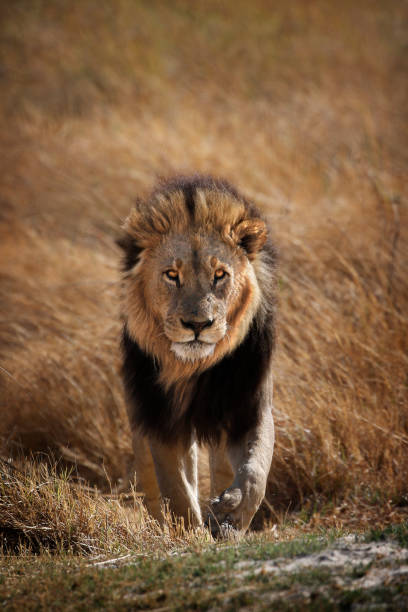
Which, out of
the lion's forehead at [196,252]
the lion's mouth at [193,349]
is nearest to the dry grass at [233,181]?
the lion's mouth at [193,349]

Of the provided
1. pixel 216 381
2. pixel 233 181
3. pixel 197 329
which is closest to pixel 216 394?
pixel 216 381

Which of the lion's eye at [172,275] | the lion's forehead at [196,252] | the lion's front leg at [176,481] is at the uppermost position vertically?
the lion's forehead at [196,252]

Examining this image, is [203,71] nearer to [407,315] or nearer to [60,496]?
[407,315]

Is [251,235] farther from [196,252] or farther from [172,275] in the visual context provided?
[172,275]

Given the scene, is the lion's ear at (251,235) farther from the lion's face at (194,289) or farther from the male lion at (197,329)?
the lion's face at (194,289)

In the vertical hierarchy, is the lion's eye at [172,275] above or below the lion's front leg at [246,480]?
above

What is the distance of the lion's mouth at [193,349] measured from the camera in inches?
157

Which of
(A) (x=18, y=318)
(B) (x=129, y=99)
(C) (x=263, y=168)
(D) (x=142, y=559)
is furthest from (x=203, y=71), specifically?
(D) (x=142, y=559)

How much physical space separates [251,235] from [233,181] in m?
6.84

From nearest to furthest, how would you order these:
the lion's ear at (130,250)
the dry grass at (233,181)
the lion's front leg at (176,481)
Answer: the lion's front leg at (176,481) → the lion's ear at (130,250) → the dry grass at (233,181)

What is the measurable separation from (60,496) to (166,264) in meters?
1.40

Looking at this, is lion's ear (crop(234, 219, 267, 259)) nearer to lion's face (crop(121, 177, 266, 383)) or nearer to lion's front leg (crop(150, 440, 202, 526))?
lion's face (crop(121, 177, 266, 383))

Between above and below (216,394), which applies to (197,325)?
above

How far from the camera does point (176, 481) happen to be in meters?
4.31
